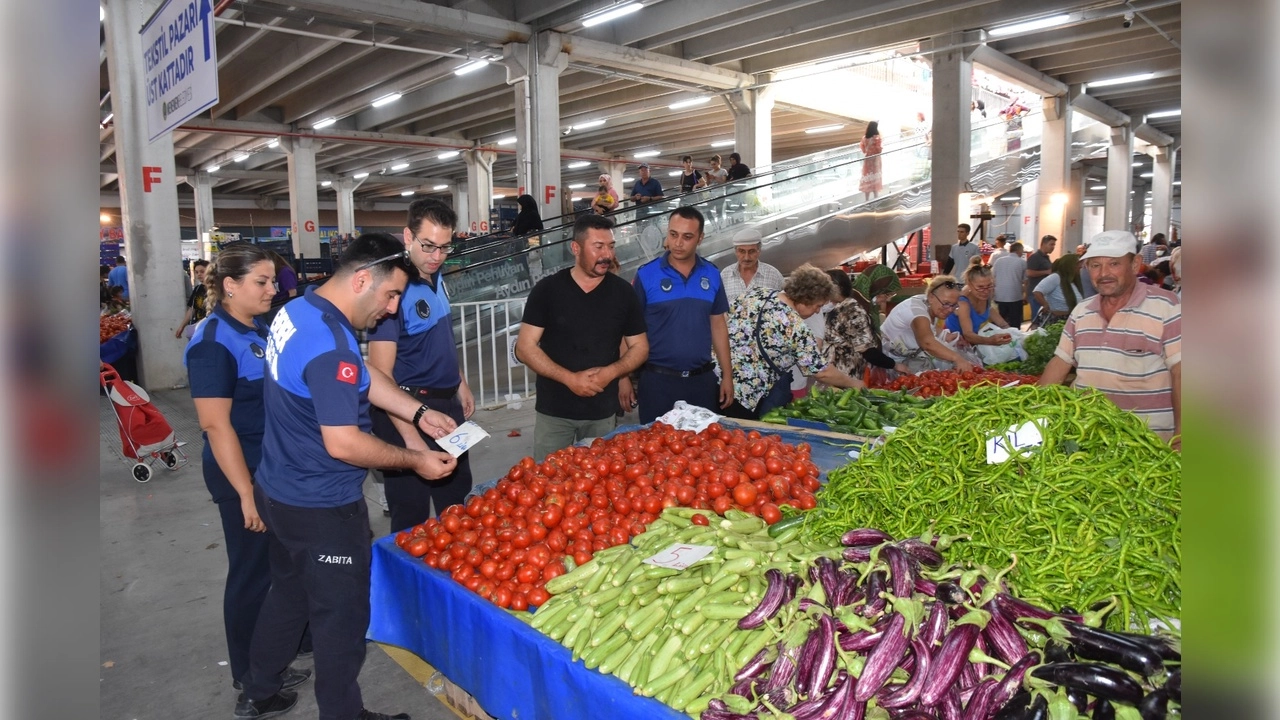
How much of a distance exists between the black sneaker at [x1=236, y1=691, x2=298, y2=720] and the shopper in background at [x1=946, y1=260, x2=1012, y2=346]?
603 centimetres

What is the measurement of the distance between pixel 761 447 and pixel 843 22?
1273cm

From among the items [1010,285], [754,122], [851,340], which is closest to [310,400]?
[851,340]

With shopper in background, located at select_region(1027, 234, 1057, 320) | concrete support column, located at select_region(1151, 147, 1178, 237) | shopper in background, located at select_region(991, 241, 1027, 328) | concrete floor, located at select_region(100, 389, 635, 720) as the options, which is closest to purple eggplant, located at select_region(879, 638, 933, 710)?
concrete floor, located at select_region(100, 389, 635, 720)

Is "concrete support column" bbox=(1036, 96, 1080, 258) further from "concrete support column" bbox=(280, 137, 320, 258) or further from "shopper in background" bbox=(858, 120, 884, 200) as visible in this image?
"concrete support column" bbox=(280, 137, 320, 258)

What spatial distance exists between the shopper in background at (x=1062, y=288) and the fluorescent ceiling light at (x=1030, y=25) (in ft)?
16.1

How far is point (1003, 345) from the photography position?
24.0 ft

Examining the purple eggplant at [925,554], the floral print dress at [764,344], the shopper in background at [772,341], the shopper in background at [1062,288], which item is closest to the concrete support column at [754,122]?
the shopper in background at [1062,288]

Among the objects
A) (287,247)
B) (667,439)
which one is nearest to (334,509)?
(667,439)

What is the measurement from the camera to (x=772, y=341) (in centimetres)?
519

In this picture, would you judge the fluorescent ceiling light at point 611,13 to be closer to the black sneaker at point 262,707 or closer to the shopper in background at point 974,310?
the shopper in background at point 974,310

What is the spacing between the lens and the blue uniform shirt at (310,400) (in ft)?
8.48

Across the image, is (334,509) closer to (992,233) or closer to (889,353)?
(889,353)

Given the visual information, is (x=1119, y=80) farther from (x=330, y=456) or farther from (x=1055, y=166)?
(x=330, y=456)

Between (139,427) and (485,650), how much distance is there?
520 cm
